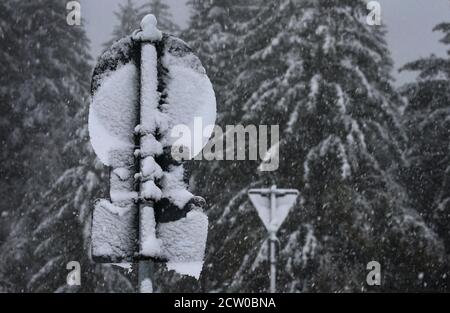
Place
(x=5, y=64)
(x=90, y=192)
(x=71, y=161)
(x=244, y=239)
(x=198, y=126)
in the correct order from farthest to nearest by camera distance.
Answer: (x=5, y=64) < (x=71, y=161) < (x=90, y=192) < (x=244, y=239) < (x=198, y=126)

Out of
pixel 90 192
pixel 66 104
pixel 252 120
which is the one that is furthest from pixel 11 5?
pixel 252 120

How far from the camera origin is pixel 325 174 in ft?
52.8

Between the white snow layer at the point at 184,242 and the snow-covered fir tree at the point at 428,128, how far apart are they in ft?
51.6

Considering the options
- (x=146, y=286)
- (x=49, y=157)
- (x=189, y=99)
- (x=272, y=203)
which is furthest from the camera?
(x=49, y=157)

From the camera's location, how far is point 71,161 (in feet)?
65.6

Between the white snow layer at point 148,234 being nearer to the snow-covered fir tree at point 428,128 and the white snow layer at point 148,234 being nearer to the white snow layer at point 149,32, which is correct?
the white snow layer at point 149,32

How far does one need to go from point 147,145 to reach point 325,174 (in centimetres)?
1341

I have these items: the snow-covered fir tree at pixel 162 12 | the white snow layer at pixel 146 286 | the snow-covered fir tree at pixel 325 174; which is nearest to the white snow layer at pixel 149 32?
the white snow layer at pixel 146 286

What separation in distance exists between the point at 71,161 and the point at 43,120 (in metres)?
4.60

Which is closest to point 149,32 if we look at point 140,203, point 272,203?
point 140,203

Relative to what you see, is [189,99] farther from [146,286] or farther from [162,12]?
[162,12]
